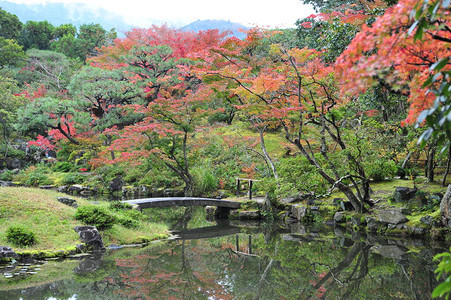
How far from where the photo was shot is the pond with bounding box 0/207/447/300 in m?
4.23

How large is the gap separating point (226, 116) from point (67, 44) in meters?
15.2

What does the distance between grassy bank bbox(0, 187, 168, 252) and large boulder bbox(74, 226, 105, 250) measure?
0.33 ft

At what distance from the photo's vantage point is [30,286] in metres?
4.16

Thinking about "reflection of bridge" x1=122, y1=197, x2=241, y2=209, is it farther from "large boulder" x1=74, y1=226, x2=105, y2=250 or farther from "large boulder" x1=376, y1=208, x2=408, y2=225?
"large boulder" x1=376, y1=208, x2=408, y2=225

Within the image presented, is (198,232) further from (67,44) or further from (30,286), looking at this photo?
(67,44)

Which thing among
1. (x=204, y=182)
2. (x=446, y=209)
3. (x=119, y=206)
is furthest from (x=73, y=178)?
(x=446, y=209)

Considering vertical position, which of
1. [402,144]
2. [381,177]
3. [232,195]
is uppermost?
[402,144]

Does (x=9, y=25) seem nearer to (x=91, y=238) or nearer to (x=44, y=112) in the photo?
(x=44, y=112)

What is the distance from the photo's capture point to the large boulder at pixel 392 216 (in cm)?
765

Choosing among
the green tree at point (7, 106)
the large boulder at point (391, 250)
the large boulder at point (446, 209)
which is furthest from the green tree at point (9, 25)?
the large boulder at point (446, 209)

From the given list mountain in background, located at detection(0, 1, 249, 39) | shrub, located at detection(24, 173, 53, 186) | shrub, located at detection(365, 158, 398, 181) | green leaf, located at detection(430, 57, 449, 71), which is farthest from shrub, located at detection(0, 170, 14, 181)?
mountain in background, located at detection(0, 1, 249, 39)

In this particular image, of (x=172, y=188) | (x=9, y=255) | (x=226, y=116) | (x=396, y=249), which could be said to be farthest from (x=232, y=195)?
(x=9, y=255)

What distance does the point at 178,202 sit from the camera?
9.60 metres

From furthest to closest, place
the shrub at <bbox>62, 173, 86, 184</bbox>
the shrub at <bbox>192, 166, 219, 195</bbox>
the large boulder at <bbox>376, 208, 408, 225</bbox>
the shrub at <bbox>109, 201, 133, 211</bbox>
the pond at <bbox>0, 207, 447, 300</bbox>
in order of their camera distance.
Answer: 1. the shrub at <bbox>62, 173, 86, 184</bbox>
2. the shrub at <bbox>192, 166, 219, 195</bbox>
3. the shrub at <bbox>109, 201, 133, 211</bbox>
4. the large boulder at <bbox>376, 208, 408, 225</bbox>
5. the pond at <bbox>0, 207, 447, 300</bbox>
